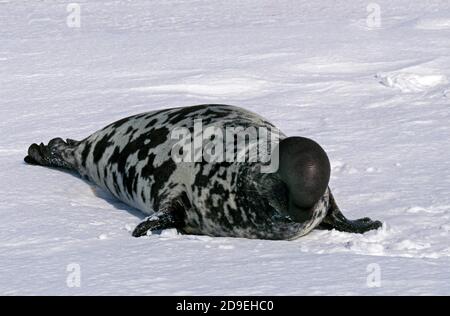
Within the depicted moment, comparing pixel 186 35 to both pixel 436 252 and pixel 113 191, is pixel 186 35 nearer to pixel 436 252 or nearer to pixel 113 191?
pixel 113 191

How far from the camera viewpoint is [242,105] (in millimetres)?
6242

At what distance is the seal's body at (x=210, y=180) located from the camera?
3.51 meters

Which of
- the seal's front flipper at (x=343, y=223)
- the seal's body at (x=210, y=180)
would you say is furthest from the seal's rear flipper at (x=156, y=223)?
the seal's front flipper at (x=343, y=223)

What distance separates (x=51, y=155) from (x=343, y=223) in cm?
181

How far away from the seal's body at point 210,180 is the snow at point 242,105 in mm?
101

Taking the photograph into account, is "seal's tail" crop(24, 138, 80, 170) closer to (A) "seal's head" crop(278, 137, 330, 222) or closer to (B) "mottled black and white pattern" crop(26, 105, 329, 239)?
(B) "mottled black and white pattern" crop(26, 105, 329, 239)

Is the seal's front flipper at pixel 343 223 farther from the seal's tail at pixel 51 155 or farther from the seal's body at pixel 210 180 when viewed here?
the seal's tail at pixel 51 155

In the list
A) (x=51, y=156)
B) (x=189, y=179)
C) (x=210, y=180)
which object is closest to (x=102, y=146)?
(x=51, y=156)

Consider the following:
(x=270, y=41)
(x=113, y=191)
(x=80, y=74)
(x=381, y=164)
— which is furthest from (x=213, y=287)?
(x=270, y=41)

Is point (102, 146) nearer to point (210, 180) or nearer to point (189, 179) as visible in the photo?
point (189, 179)

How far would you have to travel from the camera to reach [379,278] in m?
2.92

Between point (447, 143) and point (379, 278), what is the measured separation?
2392 millimetres

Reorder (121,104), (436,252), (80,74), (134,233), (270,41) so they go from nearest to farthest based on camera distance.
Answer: (436,252), (134,233), (121,104), (80,74), (270,41)

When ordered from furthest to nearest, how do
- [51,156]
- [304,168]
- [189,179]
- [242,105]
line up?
[242,105] → [51,156] → [189,179] → [304,168]
